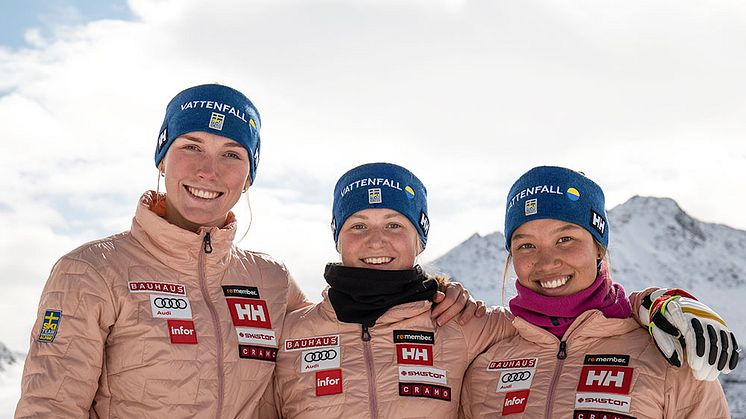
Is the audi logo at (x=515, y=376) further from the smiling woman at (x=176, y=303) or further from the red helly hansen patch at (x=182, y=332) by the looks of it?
the red helly hansen patch at (x=182, y=332)

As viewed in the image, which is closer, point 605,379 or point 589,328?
point 605,379

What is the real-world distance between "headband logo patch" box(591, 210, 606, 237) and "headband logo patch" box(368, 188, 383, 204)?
1.17 meters

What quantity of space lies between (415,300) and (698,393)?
1.46 meters

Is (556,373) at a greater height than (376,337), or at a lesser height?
lesser

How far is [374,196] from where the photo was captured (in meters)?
4.44

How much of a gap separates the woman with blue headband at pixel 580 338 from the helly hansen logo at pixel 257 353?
104 centimetres

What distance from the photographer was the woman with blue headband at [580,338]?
142 inches

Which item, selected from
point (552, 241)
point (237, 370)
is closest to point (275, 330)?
point (237, 370)

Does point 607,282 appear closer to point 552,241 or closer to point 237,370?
point 552,241

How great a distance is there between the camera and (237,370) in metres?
3.83

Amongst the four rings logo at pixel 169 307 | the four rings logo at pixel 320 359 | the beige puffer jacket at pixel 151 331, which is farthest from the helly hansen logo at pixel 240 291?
the four rings logo at pixel 320 359

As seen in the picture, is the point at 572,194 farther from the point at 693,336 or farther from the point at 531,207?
the point at 693,336

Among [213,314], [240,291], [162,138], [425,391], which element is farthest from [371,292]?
[162,138]

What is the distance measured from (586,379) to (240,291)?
180 centimetres
